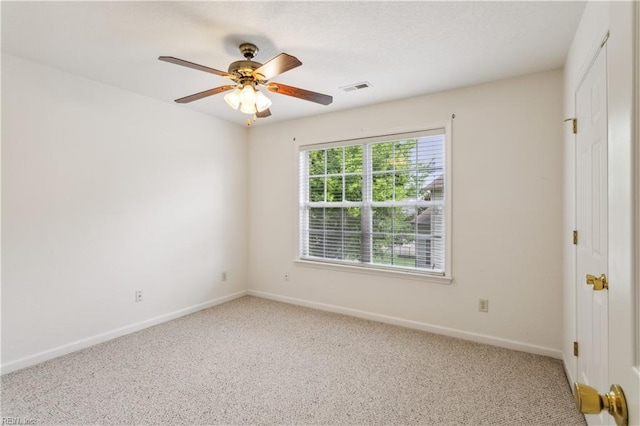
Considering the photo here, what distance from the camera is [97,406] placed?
2.07 metres

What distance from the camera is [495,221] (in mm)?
2996

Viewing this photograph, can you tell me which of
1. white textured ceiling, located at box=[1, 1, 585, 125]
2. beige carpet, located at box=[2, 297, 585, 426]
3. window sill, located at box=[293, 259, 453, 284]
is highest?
white textured ceiling, located at box=[1, 1, 585, 125]

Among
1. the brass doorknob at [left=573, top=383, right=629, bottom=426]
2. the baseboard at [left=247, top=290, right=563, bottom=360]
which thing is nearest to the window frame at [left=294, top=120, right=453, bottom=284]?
the baseboard at [left=247, top=290, right=563, bottom=360]

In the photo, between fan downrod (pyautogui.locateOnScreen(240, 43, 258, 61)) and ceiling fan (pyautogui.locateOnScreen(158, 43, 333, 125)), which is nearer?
ceiling fan (pyautogui.locateOnScreen(158, 43, 333, 125))

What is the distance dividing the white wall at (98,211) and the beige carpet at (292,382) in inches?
14.3

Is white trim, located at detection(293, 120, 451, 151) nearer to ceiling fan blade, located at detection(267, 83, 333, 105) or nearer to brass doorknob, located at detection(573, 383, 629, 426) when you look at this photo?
ceiling fan blade, located at detection(267, 83, 333, 105)

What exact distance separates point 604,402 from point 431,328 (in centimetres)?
288

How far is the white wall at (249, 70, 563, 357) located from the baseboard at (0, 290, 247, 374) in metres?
1.91

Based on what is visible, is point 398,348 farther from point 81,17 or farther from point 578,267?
point 81,17

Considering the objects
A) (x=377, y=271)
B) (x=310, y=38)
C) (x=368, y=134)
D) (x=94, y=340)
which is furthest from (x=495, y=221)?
(x=94, y=340)

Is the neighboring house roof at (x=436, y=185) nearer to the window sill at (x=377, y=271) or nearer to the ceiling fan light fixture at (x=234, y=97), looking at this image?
the window sill at (x=377, y=271)

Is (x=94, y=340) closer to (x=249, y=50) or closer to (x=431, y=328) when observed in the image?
(x=249, y=50)

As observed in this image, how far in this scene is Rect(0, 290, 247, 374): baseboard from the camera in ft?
8.36

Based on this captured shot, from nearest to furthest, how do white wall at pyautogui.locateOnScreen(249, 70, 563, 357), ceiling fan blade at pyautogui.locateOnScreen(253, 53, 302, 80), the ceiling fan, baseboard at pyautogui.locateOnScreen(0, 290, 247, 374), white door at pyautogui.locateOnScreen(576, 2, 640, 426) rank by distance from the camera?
1. white door at pyautogui.locateOnScreen(576, 2, 640, 426)
2. ceiling fan blade at pyautogui.locateOnScreen(253, 53, 302, 80)
3. the ceiling fan
4. baseboard at pyautogui.locateOnScreen(0, 290, 247, 374)
5. white wall at pyautogui.locateOnScreen(249, 70, 563, 357)
